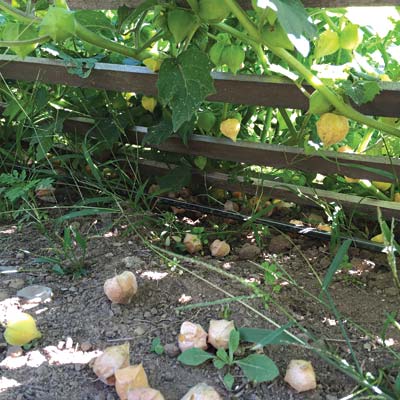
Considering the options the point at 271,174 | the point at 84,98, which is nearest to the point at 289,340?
the point at 271,174

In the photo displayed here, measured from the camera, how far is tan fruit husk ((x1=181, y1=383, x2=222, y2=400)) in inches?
38.3

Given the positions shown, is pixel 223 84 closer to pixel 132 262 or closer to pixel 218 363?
pixel 132 262

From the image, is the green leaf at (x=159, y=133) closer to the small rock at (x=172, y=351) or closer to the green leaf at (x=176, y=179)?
the green leaf at (x=176, y=179)

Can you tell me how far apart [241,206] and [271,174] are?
0.15m

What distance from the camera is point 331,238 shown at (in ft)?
5.07

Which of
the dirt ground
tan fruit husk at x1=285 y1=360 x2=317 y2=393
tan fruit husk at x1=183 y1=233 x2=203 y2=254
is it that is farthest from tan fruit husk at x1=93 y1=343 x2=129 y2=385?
tan fruit husk at x1=183 y1=233 x2=203 y2=254

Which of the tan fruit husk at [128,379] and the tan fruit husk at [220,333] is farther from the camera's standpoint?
the tan fruit husk at [220,333]

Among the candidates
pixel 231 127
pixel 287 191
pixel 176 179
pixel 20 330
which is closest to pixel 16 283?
pixel 20 330

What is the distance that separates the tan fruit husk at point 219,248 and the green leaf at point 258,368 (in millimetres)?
498

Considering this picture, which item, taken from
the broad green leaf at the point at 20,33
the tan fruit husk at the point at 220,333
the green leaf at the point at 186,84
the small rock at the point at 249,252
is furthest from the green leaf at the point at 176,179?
the tan fruit husk at the point at 220,333

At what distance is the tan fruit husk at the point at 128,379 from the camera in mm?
1014

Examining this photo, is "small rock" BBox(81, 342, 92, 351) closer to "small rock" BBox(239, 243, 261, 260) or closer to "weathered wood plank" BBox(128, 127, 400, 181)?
"small rock" BBox(239, 243, 261, 260)

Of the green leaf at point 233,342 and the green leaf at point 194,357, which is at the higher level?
the green leaf at point 233,342

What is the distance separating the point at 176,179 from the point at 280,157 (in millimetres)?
349
